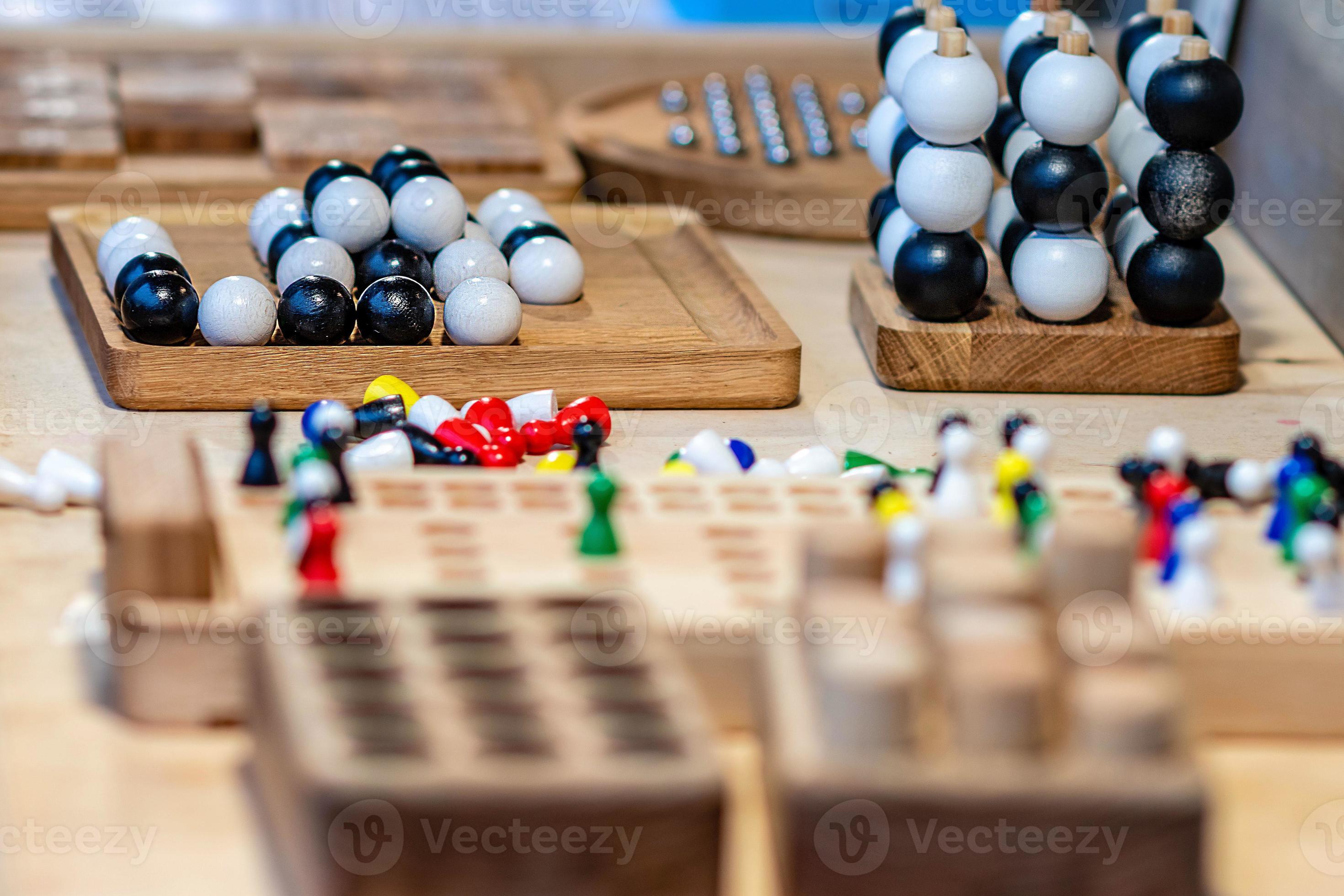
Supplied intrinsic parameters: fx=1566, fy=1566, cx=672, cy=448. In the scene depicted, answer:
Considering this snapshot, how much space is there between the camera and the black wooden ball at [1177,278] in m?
1.12

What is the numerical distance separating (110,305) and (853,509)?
2.01ft

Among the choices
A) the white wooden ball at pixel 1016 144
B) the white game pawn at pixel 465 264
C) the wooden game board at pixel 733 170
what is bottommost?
the wooden game board at pixel 733 170

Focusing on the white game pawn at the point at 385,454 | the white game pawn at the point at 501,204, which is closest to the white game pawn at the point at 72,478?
the white game pawn at the point at 385,454

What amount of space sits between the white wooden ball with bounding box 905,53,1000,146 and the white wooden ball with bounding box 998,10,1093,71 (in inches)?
5.4

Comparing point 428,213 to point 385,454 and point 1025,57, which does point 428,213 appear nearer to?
point 385,454

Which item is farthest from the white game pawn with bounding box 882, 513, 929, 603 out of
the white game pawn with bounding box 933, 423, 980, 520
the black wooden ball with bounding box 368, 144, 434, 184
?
the black wooden ball with bounding box 368, 144, 434, 184

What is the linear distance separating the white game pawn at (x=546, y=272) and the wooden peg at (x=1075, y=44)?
1.24 feet

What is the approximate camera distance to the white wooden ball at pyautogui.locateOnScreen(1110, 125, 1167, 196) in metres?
1.17

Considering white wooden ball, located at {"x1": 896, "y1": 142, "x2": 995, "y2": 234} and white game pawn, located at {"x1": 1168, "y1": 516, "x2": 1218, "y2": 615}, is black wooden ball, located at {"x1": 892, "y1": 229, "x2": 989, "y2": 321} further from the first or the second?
white game pawn, located at {"x1": 1168, "y1": 516, "x2": 1218, "y2": 615}

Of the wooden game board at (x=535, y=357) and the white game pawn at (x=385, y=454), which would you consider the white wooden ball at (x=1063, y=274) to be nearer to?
the wooden game board at (x=535, y=357)

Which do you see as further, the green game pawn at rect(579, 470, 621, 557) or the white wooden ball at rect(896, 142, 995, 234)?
the white wooden ball at rect(896, 142, 995, 234)

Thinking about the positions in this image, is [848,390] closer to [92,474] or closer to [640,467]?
[640,467]

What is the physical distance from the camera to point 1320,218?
1.33m

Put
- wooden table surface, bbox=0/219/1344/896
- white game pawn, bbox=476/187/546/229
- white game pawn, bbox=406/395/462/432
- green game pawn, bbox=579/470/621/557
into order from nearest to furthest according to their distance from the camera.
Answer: wooden table surface, bbox=0/219/1344/896 < green game pawn, bbox=579/470/621/557 < white game pawn, bbox=406/395/462/432 < white game pawn, bbox=476/187/546/229
